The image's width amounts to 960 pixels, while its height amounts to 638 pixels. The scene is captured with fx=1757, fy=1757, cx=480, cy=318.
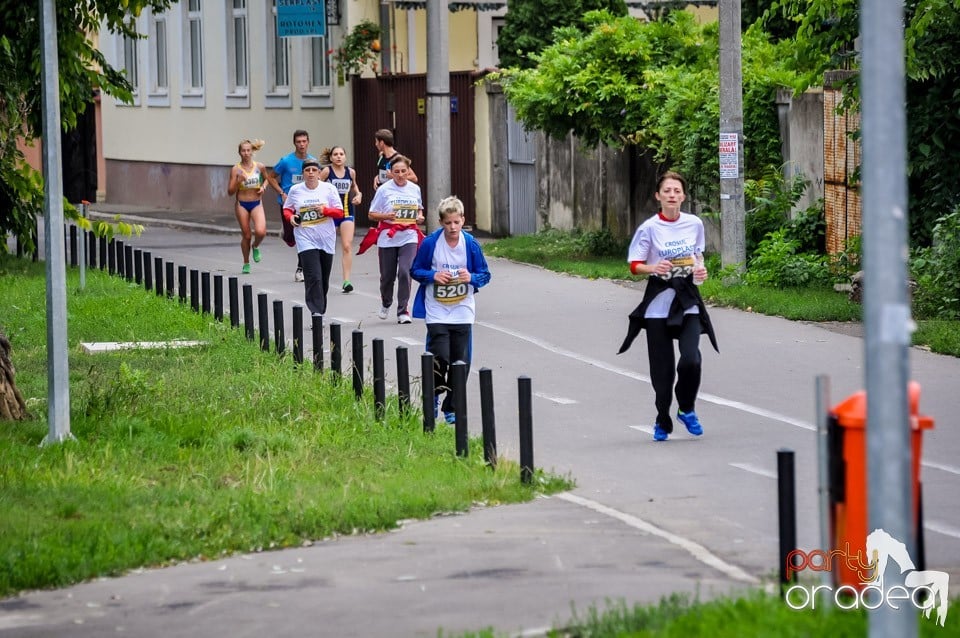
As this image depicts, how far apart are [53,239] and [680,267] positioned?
3.90 metres

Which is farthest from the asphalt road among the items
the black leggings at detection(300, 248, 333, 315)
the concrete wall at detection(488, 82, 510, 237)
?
the concrete wall at detection(488, 82, 510, 237)

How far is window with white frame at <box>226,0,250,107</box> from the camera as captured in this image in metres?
37.6

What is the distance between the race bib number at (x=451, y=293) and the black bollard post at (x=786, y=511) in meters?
5.67

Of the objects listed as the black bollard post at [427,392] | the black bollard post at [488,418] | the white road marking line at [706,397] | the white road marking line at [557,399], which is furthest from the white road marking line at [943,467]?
the white road marking line at [557,399]

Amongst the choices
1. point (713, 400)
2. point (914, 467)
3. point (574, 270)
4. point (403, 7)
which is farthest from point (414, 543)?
point (403, 7)

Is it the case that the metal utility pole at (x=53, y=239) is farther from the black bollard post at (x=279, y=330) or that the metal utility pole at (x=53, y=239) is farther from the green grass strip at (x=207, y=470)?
the black bollard post at (x=279, y=330)

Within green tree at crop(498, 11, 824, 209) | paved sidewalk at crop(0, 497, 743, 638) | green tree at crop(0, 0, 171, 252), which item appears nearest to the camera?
paved sidewalk at crop(0, 497, 743, 638)

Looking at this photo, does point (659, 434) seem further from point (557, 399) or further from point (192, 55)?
point (192, 55)

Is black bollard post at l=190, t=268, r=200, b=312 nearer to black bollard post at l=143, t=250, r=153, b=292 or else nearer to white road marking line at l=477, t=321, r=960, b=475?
black bollard post at l=143, t=250, r=153, b=292

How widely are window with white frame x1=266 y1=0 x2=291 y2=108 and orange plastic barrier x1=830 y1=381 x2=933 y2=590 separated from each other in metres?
30.8

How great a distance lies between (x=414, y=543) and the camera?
→ 26.4 ft

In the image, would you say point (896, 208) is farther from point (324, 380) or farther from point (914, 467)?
point (324, 380)

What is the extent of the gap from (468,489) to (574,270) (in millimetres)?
13514

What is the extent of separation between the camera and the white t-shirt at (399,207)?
1800 centimetres
